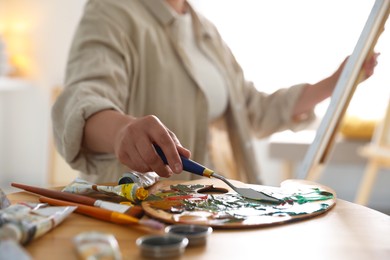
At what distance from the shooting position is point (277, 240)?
56cm

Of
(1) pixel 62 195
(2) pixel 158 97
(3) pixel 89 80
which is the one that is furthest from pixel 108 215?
(2) pixel 158 97

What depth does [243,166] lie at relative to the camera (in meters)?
1.43

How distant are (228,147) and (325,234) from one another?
85 cm

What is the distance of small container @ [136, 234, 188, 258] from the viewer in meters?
0.49

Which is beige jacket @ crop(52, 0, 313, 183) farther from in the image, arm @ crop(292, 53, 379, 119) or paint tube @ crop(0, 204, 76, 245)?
paint tube @ crop(0, 204, 76, 245)

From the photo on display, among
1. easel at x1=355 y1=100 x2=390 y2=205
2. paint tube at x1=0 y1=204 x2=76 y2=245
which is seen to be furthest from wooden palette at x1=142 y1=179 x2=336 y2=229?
easel at x1=355 y1=100 x2=390 y2=205

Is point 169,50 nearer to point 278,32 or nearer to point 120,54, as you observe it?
point 120,54

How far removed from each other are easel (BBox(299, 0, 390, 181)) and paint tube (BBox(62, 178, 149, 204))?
407 mm

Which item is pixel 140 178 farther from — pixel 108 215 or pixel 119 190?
pixel 108 215

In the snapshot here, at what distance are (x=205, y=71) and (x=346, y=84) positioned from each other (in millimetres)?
412

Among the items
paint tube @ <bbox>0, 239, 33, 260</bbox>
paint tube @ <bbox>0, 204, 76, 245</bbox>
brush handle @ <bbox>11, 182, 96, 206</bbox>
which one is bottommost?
brush handle @ <bbox>11, 182, 96, 206</bbox>

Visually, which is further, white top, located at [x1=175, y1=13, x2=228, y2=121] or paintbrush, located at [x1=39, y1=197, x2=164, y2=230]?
white top, located at [x1=175, y1=13, x2=228, y2=121]

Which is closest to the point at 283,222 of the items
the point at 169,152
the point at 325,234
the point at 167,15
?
the point at 325,234

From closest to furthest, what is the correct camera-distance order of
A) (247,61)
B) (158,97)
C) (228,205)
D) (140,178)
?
(228,205) → (140,178) → (158,97) → (247,61)
